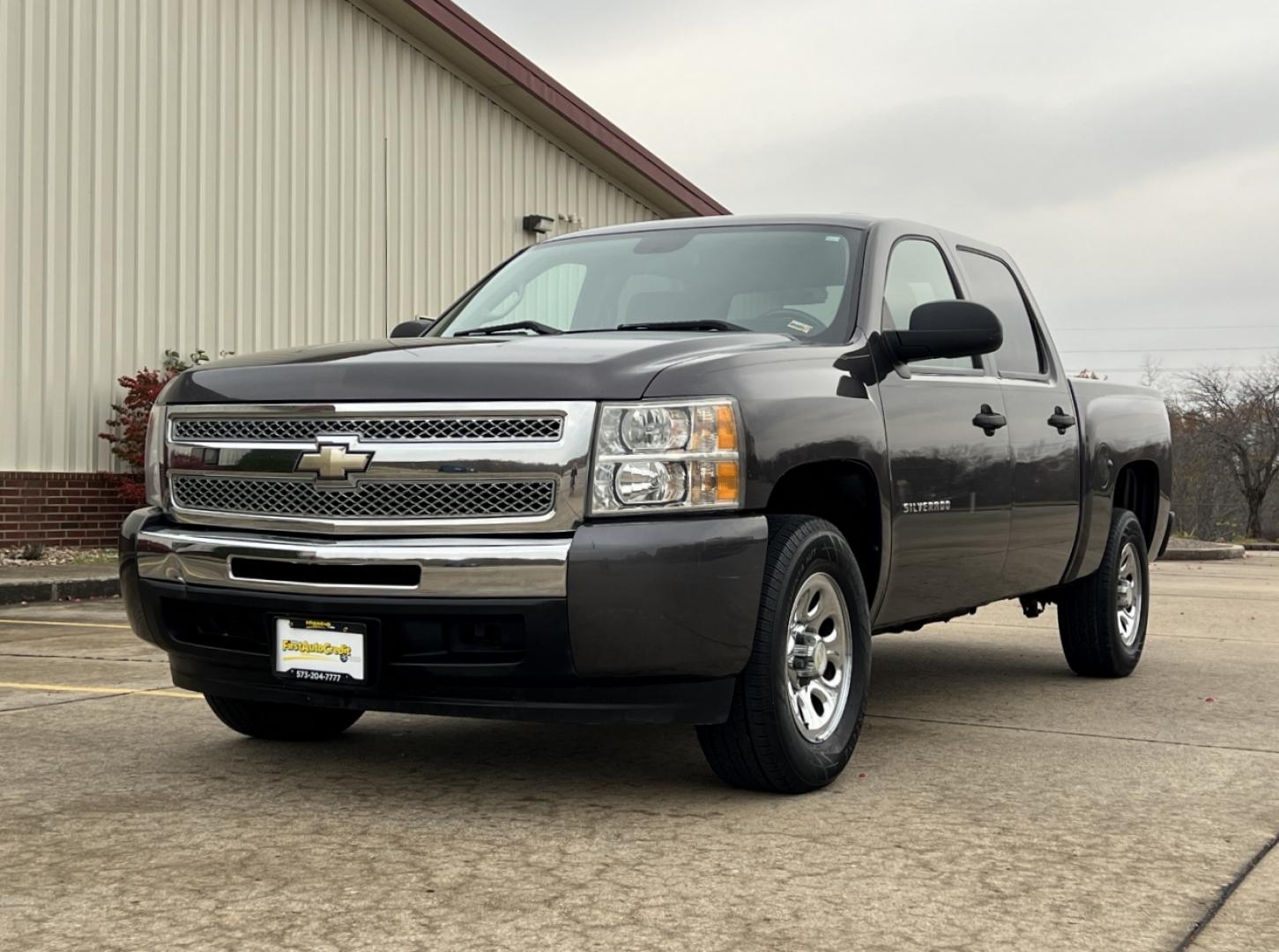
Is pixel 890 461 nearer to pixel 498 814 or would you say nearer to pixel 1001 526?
pixel 1001 526

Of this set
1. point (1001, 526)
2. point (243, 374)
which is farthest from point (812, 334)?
point (243, 374)

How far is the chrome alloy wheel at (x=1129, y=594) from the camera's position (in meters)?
7.76

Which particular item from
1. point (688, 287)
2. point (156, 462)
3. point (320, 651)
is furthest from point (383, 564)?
point (688, 287)

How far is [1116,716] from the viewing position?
6.37m

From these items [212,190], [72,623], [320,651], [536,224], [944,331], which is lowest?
[72,623]

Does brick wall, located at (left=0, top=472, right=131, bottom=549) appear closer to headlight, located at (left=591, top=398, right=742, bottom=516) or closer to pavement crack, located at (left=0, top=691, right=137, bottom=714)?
pavement crack, located at (left=0, top=691, right=137, bottom=714)

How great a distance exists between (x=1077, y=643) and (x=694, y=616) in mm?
3818

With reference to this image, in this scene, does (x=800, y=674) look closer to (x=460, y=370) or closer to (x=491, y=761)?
(x=491, y=761)

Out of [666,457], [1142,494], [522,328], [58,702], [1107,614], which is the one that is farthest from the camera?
[1142,494]

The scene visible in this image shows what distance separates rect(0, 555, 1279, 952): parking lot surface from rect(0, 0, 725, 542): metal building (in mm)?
8983

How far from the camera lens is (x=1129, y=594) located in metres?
7.86

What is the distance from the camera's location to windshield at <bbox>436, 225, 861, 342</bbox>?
5.54m

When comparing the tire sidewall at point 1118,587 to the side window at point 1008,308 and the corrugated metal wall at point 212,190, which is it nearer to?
the side window at point 1008,308

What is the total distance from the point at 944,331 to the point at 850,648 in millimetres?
1144
